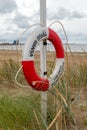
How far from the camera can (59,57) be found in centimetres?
394

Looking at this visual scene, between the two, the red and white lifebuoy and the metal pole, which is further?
the metal pole

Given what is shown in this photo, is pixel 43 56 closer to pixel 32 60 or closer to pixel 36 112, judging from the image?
pixel 32 60

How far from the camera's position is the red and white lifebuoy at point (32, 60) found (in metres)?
3.51

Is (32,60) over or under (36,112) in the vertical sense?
over

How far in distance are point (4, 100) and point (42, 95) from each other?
0.41 meters

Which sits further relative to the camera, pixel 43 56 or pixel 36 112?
pixel 43 56

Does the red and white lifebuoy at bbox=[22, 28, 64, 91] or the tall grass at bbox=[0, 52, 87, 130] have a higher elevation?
the red and white lifebuoy at bbox=[22, 28, 64, 91]

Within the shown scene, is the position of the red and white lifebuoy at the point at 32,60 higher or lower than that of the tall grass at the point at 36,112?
higher

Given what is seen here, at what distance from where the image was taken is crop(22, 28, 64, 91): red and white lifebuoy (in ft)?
11.5

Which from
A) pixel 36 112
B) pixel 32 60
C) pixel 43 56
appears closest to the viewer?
pixel 32 60

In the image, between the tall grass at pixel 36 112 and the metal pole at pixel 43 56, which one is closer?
the tall grass at pixel 36 112

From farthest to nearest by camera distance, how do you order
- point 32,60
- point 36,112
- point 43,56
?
point 43,56, point 36,112, point 32,60

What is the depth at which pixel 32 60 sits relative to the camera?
3.51 meters

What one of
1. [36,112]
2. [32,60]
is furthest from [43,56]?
[36,112]
